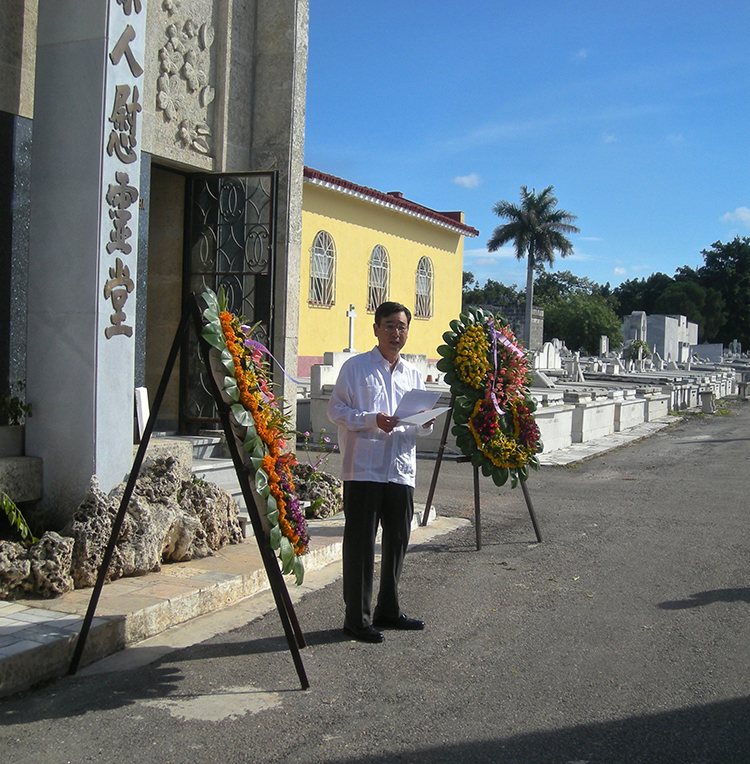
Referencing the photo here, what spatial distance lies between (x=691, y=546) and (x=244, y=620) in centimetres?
430

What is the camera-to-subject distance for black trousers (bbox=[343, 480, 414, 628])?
4656 millimetres

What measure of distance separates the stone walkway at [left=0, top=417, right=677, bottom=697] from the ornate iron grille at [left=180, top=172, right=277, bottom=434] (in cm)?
225

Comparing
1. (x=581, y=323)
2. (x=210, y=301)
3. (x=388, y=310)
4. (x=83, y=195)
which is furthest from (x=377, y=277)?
(x=581, y=323)

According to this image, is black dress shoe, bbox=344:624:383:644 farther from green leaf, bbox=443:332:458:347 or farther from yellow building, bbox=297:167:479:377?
yellow building, bbox=297:167:479:377

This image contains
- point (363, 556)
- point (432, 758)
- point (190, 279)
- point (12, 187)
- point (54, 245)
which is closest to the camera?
point (432, 758)

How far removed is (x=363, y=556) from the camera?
183 inches

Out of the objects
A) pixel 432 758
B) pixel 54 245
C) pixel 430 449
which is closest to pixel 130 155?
pixel 54 245

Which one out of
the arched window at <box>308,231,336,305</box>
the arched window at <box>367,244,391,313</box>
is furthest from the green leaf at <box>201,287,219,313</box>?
the arched window at <box>367,244,391,313</box>

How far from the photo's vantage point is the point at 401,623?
488 cm

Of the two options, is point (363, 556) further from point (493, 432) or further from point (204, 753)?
point (493, 432)

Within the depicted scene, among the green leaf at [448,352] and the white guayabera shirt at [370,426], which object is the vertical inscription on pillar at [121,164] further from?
the green leaf at [448,352]

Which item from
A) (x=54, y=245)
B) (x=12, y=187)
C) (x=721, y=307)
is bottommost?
(x=54, y=245)

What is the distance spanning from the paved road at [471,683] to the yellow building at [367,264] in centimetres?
1559

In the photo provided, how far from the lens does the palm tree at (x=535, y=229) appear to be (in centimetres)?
Result: 5425
